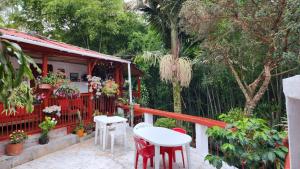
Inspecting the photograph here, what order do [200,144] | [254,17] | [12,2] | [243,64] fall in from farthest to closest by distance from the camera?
[12,2] < [243,64] < [254,17] < [200,144]

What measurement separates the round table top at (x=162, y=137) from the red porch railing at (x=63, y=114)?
2.84 metres

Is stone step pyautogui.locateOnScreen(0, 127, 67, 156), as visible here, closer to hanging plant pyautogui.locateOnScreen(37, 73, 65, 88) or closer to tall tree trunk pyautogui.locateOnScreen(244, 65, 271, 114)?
hanging plant pyautogui.locateOnScreen(37, 73, 65, 88)

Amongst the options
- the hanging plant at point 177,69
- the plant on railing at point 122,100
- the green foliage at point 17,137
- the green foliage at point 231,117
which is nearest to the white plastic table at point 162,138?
the green foliage at point 231,117

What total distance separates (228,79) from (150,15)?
146 inches

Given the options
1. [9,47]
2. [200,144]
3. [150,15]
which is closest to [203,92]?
[150,15]

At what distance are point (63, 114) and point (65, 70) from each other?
107 inches

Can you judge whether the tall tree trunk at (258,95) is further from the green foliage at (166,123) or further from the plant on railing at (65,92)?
the plant on railing at (65,92)

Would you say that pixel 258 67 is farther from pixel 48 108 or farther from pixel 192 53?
pixel 48 108

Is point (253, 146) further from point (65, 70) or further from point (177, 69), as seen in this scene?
point (65, 70)

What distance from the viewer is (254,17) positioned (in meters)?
5.14

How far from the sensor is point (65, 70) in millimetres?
8203

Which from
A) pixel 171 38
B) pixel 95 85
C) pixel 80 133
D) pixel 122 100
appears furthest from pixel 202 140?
pixel 171 38

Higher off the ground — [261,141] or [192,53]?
[192,53]

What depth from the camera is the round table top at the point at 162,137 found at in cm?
326
